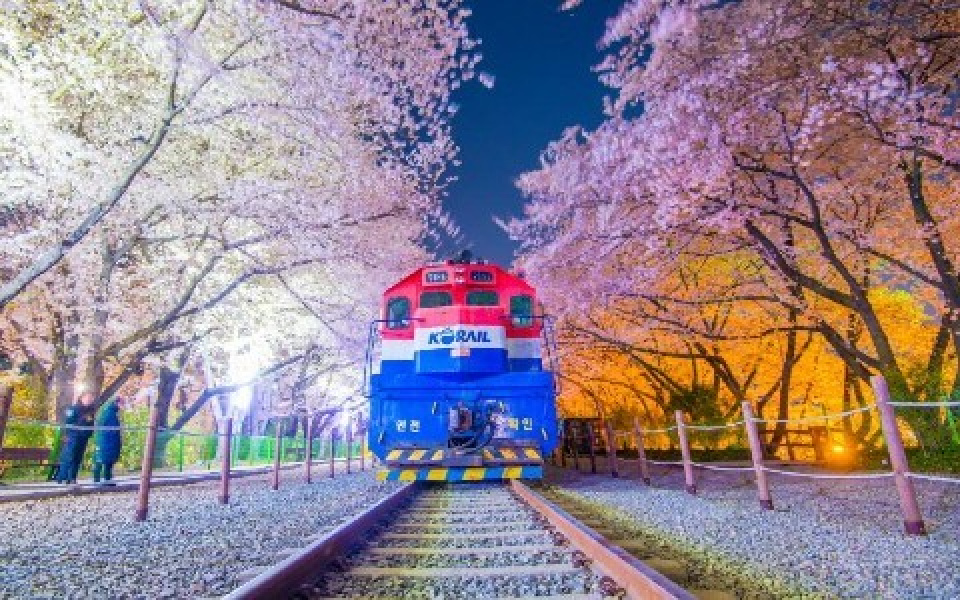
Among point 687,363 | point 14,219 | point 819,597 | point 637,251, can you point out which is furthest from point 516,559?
point 687,363

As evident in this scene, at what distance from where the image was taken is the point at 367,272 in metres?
19.0

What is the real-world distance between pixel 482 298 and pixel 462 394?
77.5 inches

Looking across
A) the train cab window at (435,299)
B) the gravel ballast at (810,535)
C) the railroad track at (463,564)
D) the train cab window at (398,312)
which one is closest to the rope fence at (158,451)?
the train cab window at (398,312)

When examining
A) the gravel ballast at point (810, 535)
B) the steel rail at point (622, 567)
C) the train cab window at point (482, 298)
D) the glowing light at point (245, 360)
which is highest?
the glowing light at point (245, 360)

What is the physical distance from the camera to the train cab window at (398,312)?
11.0 m

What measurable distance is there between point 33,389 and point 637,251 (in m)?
17.4

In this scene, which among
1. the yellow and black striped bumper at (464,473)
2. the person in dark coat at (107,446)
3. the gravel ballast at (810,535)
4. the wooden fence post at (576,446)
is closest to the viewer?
the gravel ballast at (810,535)

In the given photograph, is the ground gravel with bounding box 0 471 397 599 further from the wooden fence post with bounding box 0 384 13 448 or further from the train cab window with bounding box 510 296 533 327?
the train cab window with bounding box 510 296 533 327

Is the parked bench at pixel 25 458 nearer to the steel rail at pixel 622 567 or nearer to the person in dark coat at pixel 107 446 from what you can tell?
the person in dark coat at pixel 107 446

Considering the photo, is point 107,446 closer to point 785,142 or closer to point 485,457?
point 485,457

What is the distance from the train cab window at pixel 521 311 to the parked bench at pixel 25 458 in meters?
9.60

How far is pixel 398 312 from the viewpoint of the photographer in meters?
11.1

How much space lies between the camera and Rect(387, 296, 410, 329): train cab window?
11.0 metres

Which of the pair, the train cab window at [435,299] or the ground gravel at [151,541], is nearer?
the ground gravel at [151,541]
